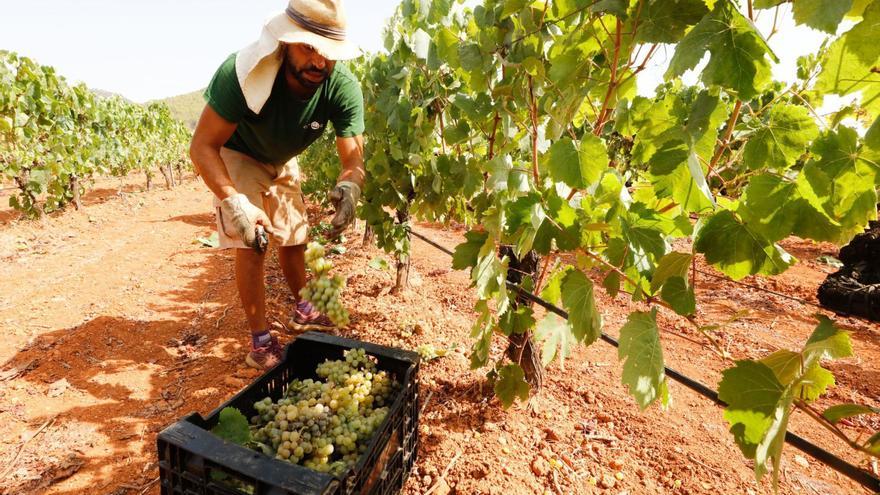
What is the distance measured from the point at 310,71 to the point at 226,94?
0.46m

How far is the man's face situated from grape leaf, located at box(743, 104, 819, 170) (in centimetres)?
200

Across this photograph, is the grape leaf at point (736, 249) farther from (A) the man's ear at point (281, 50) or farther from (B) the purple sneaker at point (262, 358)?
(B) the purple sneaker at point (262, 358)

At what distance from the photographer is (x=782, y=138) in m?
1.10

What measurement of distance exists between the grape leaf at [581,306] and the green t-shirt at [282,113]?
1.92 meters

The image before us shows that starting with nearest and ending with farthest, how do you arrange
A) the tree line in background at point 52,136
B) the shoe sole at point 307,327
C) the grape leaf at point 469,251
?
the grape leaf at point 469,251 → the shoe sole at point 307,327 → the tree line in background at point 52,136

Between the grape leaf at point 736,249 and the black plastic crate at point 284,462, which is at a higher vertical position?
the grape leaf at point 736,249

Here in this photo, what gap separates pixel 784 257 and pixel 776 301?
542 centimetres

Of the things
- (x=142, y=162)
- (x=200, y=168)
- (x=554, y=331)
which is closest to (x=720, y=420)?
(x=554, y=331)

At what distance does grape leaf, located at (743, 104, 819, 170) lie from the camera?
1071mm

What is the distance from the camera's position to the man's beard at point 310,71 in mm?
2375

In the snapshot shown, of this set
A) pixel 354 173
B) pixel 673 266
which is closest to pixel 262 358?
pixel 354 173

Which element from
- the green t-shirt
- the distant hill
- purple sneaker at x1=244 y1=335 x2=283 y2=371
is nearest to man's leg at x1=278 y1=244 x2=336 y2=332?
purple sneaker at x1=244 y1=335 x2=283 y2=371

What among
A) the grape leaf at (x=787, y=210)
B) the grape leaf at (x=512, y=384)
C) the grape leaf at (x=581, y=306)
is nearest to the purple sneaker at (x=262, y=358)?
the grape leaf at (x=512, y=384)

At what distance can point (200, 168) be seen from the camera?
2426mm
